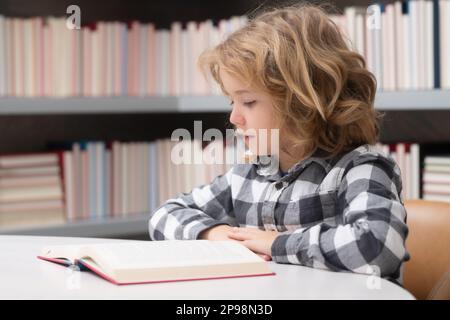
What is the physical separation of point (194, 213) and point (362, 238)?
0.38 m

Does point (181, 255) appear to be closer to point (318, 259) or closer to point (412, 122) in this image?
point (318, 259)

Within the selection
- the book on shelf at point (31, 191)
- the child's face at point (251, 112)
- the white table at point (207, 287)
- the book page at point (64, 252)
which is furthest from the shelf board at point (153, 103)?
the book page at point (64, 252)

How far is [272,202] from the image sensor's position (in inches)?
50.1

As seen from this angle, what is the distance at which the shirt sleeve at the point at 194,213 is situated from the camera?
1.24 meters

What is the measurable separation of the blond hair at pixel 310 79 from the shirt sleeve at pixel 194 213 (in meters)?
0.19

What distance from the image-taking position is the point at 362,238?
0.99m

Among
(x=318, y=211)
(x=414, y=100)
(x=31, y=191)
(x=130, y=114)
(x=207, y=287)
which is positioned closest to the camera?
(x=207, y=287)

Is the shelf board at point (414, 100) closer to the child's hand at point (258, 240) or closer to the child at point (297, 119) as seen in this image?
the child at point (297, 119)

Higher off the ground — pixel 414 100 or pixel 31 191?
pixel 414 100

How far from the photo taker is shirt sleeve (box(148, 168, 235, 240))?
4.05 feet

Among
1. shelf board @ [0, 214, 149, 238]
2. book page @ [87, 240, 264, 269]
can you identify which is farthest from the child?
shelf board @ [0, 214, 149, 238]

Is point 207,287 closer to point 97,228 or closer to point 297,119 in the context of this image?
point 297,119

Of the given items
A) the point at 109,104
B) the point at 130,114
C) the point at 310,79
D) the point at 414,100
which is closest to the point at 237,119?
the point at 310,79
